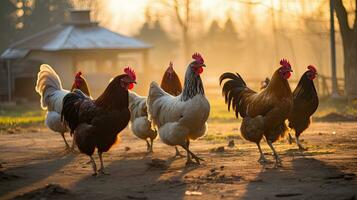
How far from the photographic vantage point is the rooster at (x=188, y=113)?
524 inches

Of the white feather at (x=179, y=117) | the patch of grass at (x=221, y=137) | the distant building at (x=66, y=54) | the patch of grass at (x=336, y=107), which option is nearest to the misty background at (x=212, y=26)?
the distant building at (x=66, y=54)

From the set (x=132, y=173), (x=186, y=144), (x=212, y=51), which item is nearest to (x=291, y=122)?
(x=186, y=144)

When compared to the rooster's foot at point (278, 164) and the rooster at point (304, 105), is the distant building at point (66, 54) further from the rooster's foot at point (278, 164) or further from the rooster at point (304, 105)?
the rooster's foot at point (278, 164)

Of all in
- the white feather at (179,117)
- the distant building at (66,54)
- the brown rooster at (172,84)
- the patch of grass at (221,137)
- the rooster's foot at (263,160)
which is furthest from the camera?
the distant building at (66,54)

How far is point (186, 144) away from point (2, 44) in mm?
57407

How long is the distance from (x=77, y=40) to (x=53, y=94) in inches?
1201

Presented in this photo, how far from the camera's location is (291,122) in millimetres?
15719

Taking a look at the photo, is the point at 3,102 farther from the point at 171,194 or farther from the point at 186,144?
the point at 171,194

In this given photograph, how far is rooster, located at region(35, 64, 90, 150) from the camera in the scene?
16812 millimetres

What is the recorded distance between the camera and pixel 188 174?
12.4 m

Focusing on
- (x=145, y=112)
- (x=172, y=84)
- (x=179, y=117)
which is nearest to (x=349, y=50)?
(x=172, y=84)

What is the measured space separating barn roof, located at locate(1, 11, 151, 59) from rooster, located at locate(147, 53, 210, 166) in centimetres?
3261

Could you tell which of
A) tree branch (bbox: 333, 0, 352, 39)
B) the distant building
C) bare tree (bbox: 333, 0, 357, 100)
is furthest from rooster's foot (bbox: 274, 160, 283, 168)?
the distant building

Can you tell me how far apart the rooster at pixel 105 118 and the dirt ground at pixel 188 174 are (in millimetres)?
574
